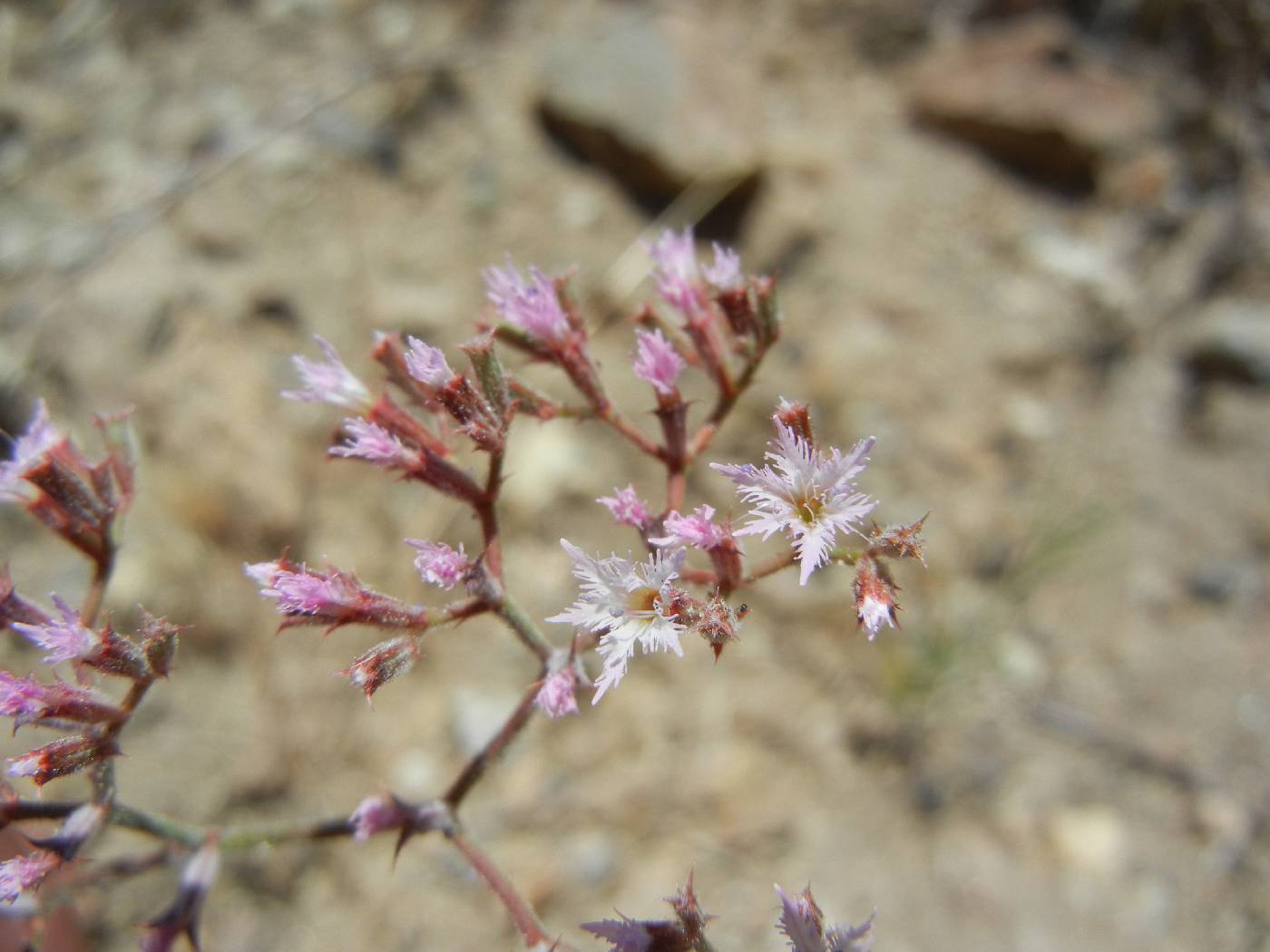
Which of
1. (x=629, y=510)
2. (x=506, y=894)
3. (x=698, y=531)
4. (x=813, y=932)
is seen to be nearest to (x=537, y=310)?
(x=629, y=510)

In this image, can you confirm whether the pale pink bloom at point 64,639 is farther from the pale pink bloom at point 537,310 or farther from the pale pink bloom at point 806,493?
the pale pink bloom at point 806,493

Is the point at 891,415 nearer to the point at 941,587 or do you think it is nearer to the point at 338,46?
the point at 941,587

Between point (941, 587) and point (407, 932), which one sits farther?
point (941, 587)

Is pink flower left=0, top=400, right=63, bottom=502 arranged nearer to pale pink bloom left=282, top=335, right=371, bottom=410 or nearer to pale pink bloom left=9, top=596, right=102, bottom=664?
pale pink bloom left=9, top=596, right=102, bottom=664

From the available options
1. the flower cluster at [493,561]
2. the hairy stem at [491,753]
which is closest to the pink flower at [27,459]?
the flower cluster at [493,561]

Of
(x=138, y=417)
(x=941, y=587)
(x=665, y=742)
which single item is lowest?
(x=665, y=742)

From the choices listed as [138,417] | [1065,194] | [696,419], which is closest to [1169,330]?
[1065,194]
